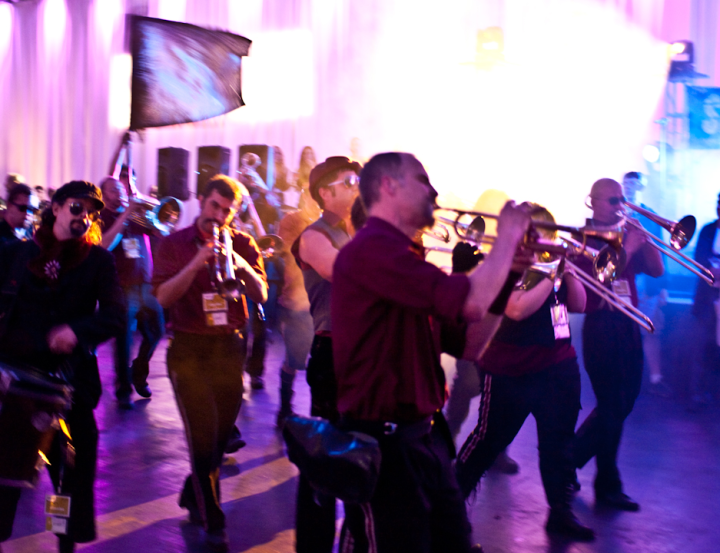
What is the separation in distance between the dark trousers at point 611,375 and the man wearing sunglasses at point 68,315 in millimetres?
2431

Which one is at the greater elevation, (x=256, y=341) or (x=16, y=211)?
(x=16, y=211)

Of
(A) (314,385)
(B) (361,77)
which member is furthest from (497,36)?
(A) (314,385)

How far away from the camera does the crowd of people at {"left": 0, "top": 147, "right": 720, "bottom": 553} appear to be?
6.49ft

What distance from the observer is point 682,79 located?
862 cm

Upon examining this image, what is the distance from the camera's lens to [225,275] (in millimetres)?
3395

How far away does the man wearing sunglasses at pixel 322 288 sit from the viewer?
3018mm

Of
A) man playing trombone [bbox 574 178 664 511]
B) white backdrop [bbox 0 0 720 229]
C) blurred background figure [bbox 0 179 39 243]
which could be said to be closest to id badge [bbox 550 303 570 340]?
man playing trombone [bbox 574 178 664 511]

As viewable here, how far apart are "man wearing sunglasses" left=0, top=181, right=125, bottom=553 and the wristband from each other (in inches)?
62.8

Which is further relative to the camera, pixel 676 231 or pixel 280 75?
pixel 280 75

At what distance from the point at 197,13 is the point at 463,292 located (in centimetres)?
1305

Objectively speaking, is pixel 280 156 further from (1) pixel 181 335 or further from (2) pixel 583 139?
(1) pixel 181 335

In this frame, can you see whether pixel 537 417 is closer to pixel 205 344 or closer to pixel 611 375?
pixel 611 375

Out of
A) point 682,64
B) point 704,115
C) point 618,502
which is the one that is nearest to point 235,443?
point 618,502

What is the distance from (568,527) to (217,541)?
1636 mm
